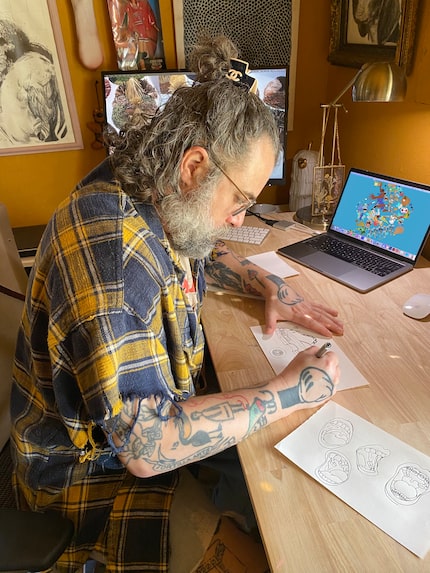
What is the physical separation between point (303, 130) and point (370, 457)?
5.59 feet

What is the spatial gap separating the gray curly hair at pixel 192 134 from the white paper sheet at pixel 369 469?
515mm

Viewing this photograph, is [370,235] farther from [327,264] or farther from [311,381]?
[311,381]

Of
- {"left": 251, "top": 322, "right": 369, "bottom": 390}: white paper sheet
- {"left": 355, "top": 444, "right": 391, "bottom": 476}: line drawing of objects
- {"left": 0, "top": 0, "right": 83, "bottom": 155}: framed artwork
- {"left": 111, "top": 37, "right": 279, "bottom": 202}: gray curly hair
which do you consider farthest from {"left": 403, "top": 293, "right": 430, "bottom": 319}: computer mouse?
{"left": 0, "top": 0, "right": 83, "bottom": 155}: framed artwork

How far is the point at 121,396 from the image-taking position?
729 mm

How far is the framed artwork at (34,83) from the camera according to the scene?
1.64 meters

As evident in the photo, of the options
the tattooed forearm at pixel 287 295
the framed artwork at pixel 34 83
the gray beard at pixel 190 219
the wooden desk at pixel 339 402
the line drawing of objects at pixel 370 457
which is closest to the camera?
the wooden desk at pixel 339 402

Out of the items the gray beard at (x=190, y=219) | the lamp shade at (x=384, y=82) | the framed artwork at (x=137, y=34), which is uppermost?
the framed artwork at (x=137, y=34)

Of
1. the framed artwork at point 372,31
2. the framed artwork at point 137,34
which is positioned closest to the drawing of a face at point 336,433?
the framed artwork at point 372,31

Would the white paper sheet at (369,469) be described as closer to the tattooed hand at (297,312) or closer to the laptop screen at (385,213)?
the tattooed hand at (297,312)

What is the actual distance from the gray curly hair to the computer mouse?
0.56 metres

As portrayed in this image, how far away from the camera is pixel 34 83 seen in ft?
5.73

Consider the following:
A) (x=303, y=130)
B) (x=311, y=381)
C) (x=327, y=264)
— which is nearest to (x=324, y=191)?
(x=327, y=264)

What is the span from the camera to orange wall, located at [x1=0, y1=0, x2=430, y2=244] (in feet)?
4.91

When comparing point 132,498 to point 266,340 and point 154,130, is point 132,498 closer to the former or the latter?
point 266,340
